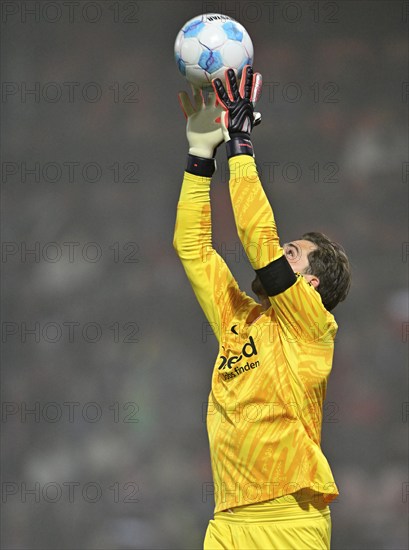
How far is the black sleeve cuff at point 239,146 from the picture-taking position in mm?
2020

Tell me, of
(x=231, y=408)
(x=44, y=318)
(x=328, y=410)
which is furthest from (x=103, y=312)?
(x=231, y=408)

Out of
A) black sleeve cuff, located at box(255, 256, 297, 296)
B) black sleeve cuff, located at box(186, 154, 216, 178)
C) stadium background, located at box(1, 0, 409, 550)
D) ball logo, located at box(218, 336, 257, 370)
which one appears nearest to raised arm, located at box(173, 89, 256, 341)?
black sleeve cuff, located at box(186, 154, 216, 178)

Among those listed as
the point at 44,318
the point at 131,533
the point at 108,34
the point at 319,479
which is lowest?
the point at 131,533

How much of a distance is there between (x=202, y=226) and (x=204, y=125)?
0.24 meters

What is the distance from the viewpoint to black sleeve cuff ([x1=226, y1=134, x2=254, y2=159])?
6.63 feet

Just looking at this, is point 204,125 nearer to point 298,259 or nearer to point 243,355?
point 298,259

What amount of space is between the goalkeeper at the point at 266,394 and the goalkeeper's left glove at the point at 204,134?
0.27ft

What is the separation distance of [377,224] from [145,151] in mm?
950

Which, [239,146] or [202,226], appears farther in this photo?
[202,226]

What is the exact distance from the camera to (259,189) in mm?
1993

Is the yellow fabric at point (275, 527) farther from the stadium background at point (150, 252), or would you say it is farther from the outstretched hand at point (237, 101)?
the stadium background at point (150, 252)

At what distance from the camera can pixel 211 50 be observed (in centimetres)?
224

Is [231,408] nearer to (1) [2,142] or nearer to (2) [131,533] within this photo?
(2) [131,533]

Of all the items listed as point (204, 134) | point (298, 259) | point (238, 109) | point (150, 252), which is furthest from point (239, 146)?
point (150, 252)
